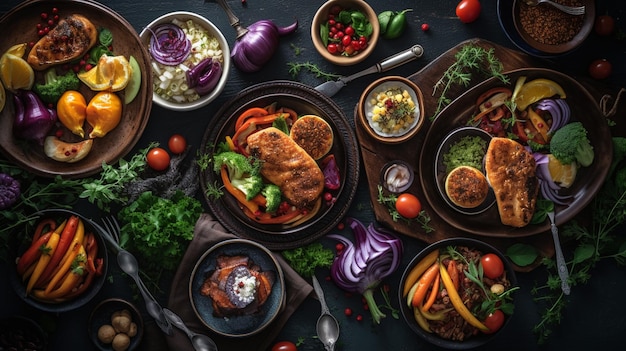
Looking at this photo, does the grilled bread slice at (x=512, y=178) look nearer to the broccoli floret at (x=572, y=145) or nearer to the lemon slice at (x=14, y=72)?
the broccoli floret at (x=572, y=145)

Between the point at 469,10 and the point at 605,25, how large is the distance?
137 centimetres

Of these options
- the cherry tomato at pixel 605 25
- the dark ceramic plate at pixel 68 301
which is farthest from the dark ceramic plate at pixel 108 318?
the cherry tomato at pixel 605 25

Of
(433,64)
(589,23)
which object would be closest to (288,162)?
(433,64)

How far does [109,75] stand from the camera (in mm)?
5586

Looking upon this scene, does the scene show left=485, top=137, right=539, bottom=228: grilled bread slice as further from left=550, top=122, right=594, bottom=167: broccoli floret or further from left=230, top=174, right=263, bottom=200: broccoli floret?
left=230, top=174, right=263, bottom=200: broccoli floret

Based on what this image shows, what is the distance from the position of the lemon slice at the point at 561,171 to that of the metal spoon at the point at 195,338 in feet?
11.8

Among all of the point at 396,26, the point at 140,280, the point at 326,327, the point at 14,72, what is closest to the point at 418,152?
the point at 396,26

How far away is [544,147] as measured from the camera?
5.79 metres

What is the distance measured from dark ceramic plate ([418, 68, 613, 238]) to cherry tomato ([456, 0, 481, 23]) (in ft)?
2.30

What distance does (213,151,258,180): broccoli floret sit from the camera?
18.1 ft

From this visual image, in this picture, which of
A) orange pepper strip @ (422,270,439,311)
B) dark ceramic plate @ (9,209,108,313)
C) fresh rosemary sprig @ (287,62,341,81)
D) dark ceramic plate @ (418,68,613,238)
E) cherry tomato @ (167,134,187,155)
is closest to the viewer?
dark ceramic plate @ (9,209,108,313)

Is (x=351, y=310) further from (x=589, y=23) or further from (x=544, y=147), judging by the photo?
(x=589, y=23)

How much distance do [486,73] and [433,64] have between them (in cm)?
52

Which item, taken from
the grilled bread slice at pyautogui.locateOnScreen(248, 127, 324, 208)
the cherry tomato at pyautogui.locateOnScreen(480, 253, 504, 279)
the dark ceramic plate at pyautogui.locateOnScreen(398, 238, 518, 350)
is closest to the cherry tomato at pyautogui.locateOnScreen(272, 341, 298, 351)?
the dark ceramic plate at pyautogui.locateOnScreen(398, 238, 518, 350)
